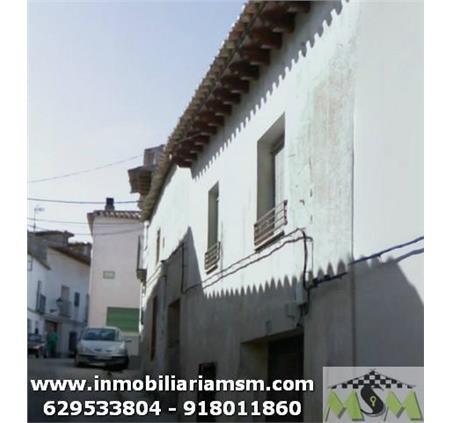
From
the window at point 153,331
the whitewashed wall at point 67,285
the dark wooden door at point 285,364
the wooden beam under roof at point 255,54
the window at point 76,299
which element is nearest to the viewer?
the dark wooden door at point 285,364

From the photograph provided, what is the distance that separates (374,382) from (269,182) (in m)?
3.27

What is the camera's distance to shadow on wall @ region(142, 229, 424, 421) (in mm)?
5492

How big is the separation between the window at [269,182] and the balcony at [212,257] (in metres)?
1.60

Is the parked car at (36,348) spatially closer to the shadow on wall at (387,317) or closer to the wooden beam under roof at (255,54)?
the wooden beam under roof at (255,54)

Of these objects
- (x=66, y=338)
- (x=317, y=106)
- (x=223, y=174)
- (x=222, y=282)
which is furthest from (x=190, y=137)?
(x=66, y=338)

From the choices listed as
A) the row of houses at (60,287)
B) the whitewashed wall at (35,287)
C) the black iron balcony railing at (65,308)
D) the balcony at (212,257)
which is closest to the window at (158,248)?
the balcony at (212,257)

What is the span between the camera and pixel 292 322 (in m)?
7.14

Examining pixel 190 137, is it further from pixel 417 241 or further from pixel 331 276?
pixel 417 241

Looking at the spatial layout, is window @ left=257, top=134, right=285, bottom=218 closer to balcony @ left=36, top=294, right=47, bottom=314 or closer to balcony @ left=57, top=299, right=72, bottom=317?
balcony @ left=36, top=294, right=47, bottom=314

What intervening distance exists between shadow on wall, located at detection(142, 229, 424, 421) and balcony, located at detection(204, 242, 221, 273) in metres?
0.29

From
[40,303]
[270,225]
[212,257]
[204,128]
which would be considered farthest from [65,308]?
[270,225]

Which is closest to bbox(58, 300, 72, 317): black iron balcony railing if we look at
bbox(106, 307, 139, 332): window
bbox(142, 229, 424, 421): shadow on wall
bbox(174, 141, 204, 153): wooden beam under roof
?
bbox(106, 307, 139, 332): window

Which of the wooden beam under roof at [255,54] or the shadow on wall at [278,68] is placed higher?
the wooden beam under roof at [255,54]

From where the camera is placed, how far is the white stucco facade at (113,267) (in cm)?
2788
